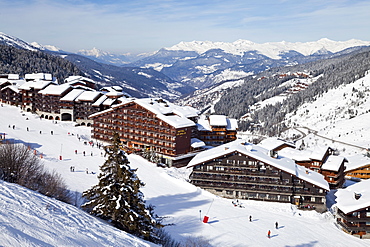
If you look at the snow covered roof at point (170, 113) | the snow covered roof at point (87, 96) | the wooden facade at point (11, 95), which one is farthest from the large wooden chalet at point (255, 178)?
the wooden facade at point (11, 95)

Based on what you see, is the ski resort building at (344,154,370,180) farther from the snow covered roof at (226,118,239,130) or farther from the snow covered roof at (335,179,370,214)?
the snow covered roof at (226,118,239,130)

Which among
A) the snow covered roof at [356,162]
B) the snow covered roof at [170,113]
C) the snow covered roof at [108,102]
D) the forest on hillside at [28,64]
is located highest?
the forest on hillside at [28,64]

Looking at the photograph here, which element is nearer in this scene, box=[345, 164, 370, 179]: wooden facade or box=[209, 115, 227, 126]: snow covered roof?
box=[345, 164, 370, 179]: wooden facade

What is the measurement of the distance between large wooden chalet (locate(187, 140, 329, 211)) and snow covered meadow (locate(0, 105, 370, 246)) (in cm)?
308

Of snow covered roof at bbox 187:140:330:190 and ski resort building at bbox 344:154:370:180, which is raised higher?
snow covered roof at bbox 187:140:330:190

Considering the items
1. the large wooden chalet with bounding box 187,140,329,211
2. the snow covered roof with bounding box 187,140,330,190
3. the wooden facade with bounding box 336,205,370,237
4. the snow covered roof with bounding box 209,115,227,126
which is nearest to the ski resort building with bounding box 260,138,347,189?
the snow covered roof with bounding box 187,140,330,190

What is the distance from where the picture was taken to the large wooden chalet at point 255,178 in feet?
178

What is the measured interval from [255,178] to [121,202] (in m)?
35.7

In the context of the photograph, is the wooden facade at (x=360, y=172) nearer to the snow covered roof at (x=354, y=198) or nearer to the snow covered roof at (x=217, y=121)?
the snow covered roof at (x=354, y=198)

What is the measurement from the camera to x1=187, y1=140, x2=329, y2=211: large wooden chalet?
2137 inches

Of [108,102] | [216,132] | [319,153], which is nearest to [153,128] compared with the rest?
[216,132]

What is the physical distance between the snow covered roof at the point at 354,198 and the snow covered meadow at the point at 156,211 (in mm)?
3198

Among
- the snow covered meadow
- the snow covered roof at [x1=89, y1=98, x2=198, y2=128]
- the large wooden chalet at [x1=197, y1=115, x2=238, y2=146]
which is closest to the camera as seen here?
the snow covered meadow

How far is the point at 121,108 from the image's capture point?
250 ft
